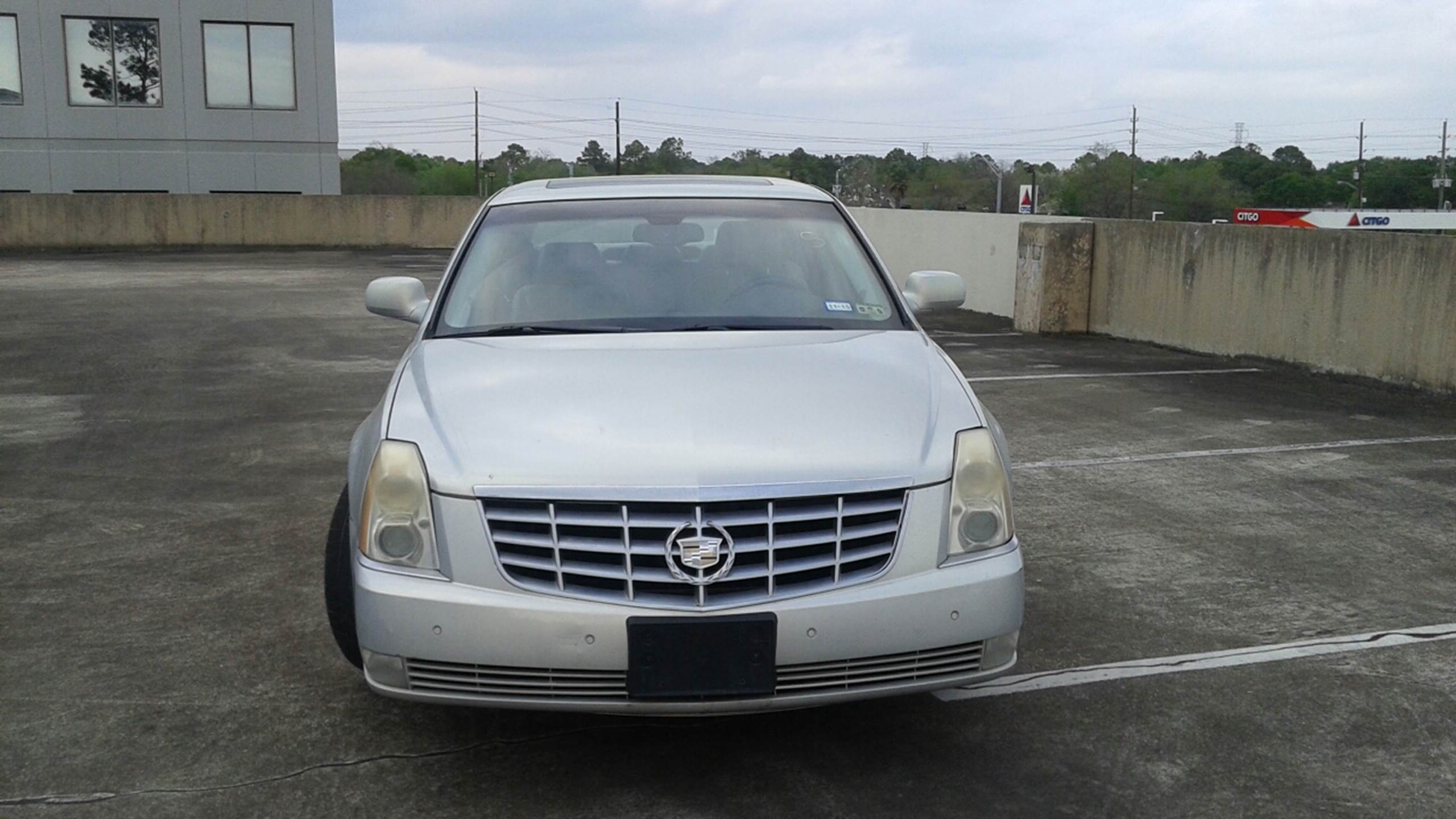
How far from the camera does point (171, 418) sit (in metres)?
9.27

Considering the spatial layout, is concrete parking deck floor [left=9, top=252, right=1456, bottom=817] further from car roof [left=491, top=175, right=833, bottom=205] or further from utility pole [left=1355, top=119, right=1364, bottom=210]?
utility pole [left=1355, top=119, right=1364, bottom=210]

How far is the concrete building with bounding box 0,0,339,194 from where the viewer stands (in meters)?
34.3

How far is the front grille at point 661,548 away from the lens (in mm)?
3297

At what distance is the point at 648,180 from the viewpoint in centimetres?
564

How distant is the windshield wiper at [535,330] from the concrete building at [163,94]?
3389 cm

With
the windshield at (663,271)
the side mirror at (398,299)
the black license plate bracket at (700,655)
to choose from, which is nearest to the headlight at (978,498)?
the black license plate bracket at (700,655)

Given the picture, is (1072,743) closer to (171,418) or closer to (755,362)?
(755,362)

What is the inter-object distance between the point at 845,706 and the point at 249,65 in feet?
116

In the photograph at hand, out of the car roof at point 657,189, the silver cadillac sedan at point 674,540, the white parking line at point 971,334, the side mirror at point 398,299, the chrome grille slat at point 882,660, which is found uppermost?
the car roof at point 657,189

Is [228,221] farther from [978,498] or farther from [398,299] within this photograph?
[978,498]

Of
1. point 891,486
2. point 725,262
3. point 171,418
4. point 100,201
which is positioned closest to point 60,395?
Result: point 171,418

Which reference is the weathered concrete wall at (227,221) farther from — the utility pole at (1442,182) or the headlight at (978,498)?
the utility pole at (1442,182)

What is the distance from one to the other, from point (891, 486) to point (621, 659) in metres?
0.79

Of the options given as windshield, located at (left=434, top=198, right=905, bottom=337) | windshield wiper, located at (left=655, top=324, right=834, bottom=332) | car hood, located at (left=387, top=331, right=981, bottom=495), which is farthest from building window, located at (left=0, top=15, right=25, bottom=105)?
windshield wiper, located at (left=655, top=324, right=834, bottom=332)
